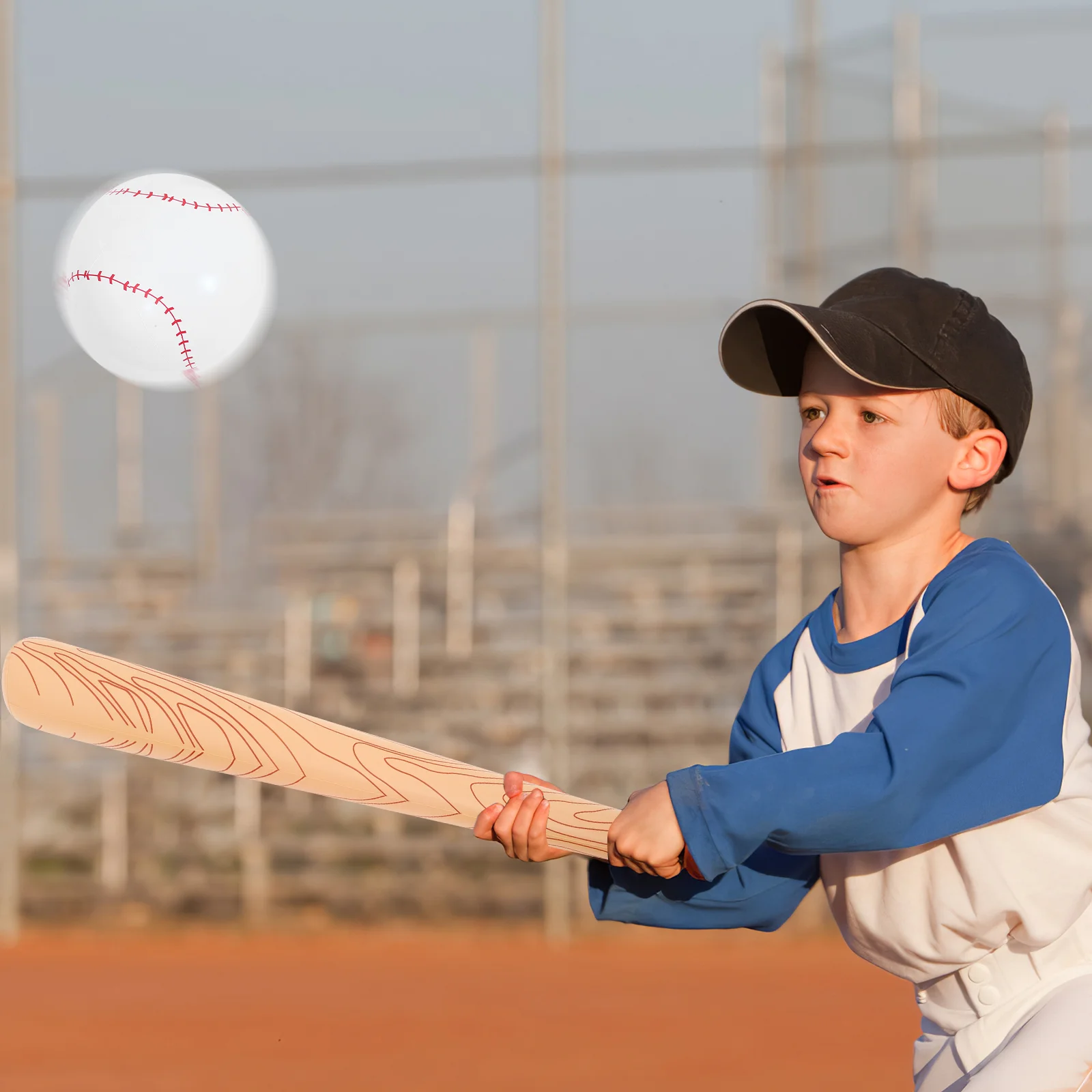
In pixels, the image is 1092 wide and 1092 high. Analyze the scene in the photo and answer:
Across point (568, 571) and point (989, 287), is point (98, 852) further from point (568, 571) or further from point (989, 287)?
point (989, 287)

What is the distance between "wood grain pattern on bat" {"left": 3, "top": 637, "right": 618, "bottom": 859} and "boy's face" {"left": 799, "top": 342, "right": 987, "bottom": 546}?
1.54ft

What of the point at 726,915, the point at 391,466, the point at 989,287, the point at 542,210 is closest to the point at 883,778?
the point at 726,915

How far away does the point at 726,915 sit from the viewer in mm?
2396

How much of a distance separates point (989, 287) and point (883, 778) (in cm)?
874

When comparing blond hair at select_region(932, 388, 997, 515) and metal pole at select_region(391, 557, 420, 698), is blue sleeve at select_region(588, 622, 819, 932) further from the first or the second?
metal pole at select_region(391, 557, 420, 698)

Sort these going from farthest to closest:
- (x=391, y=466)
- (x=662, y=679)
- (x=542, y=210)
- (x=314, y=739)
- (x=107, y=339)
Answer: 1. (x=391, y=466)
2. (x=662, y=679)
3. (x=542, y=210)
4. (x=107, y=339)
5. (x=314, y=739)

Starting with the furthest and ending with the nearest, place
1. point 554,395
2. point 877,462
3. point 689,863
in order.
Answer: point 554,395 < point 877,462 < point 689,863

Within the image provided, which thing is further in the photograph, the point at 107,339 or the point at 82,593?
the point at 82,593

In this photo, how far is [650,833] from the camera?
6.41 ft

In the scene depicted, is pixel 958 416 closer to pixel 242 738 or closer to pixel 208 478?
pixel 242 738

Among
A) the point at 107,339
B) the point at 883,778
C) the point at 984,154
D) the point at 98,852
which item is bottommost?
the point at 98,852

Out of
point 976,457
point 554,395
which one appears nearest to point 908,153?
point 554,395

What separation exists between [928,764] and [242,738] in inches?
30.7

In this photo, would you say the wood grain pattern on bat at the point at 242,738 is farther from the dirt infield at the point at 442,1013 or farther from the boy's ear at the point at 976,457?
the dirt infield at the point at 442,1013
